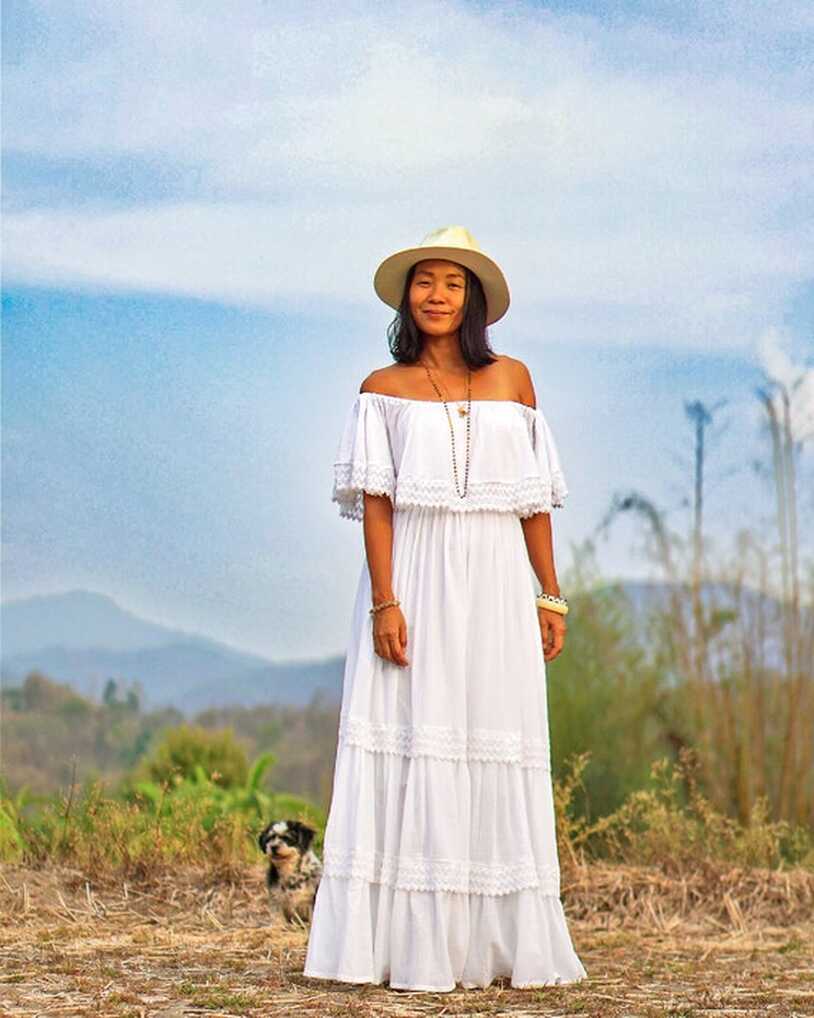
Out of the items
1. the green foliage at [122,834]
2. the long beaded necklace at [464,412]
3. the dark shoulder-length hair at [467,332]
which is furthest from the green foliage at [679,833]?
the dark shoulder-length hair at [467,332]

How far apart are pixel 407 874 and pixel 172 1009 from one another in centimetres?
65

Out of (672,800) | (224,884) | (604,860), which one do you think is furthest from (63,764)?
(672,800)

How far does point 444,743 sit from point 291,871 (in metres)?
1.75

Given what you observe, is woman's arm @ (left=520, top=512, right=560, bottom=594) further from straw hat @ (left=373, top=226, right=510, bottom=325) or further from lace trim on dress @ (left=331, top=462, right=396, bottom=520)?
straw hat @ (left=373, top=226, right=510, bottom=325)

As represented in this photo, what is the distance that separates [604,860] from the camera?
6.69 meters

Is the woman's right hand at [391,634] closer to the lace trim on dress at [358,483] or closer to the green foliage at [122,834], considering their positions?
the lace trim on dress at [358,483]

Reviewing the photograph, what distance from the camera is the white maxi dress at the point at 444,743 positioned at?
390cm

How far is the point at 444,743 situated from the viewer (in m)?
3.94

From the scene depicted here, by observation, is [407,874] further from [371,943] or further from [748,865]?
[748,865]

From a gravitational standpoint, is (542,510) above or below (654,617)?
below

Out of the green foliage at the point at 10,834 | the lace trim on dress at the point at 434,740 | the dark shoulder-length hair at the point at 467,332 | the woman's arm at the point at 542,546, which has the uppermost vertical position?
the dark shoulder-length hair at the point at 467,332

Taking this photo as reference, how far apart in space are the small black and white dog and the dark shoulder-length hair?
2045 mm

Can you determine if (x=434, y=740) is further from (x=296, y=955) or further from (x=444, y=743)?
(x=296, y=955)

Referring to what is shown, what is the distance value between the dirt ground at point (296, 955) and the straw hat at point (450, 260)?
5.90ft
